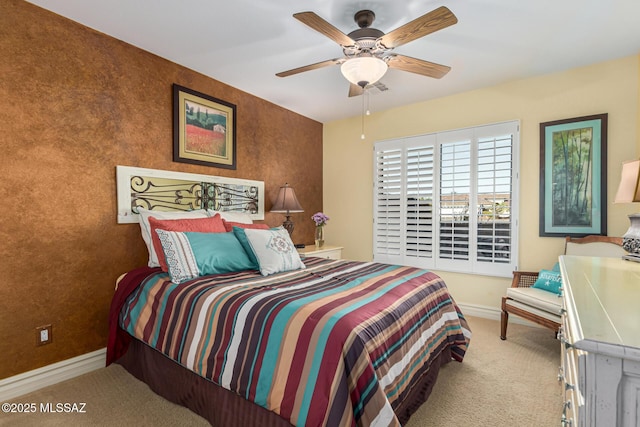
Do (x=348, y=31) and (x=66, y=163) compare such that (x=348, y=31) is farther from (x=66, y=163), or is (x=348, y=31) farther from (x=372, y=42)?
(x=66, y=163)

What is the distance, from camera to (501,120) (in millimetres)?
3459

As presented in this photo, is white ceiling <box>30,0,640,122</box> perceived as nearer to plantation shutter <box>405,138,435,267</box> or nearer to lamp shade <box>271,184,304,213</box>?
plantation shutter <box>405,138,435,267</box>

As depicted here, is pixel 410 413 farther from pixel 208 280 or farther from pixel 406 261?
pixel 406 261

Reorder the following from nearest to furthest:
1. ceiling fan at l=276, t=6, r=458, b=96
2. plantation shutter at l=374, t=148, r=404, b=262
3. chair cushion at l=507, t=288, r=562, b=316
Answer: ceiling fan at l=276, t=6, r=458, b=96 → chair cushion at l=507, t=288, r=562, b=316 → plantation shutter at l=374, t=148, r=404, b=262

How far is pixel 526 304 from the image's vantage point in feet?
9.00

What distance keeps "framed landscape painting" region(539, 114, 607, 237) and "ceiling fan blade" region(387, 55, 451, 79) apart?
166 centimetres

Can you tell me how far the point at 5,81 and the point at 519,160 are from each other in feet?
14.3

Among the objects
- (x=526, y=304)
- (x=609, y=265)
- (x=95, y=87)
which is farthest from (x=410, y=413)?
(x=95, y=87)

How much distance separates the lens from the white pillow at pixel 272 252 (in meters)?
2.37

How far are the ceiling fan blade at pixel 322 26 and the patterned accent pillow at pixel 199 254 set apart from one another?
1588mm

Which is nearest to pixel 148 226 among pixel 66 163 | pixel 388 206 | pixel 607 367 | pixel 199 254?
pixel 199 254

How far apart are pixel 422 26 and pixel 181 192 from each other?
243 cm

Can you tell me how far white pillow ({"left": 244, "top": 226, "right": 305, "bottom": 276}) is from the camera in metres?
2.37

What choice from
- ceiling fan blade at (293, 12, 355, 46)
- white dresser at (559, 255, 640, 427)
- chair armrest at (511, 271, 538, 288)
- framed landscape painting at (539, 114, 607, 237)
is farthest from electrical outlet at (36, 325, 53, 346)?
framed landscape painting at (539, 114, 607, 237)
